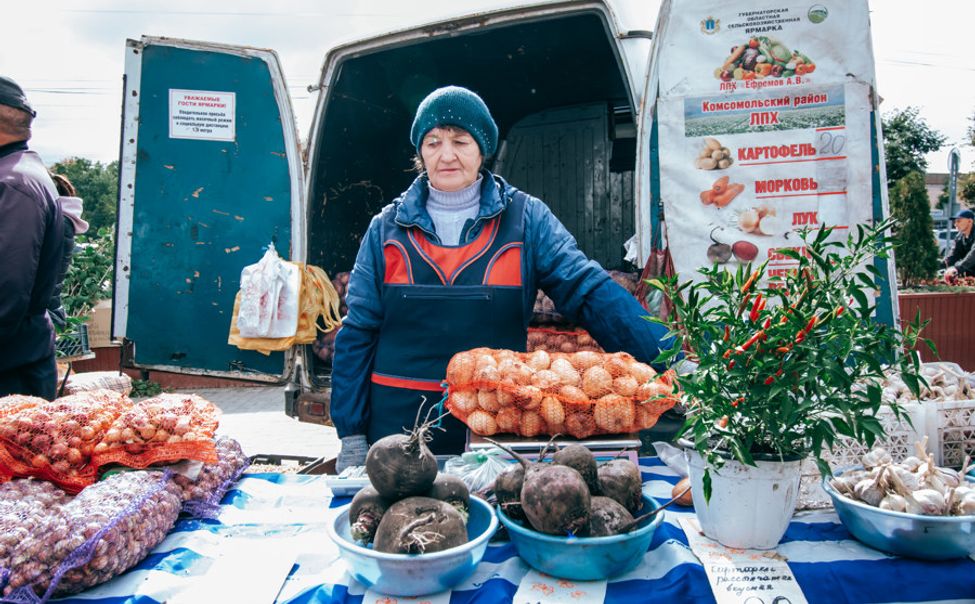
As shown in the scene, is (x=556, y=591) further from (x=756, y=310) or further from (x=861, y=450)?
(x=861, y=450)

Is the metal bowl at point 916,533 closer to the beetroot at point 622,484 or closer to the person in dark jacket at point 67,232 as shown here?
the beetroot at point 622,484

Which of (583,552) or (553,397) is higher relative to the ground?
(553,397)

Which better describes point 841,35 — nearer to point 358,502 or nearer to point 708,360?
point 708,360

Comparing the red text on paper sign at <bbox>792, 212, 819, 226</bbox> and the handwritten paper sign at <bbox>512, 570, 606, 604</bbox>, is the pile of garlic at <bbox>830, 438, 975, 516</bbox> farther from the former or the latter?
the red text on paper sign at <bbox>792, 212, 819, 226</bbox>

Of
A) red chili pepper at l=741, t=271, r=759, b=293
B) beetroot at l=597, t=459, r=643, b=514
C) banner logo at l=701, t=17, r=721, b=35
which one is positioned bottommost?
beetroot at l=597, t=459, r=643, b=514

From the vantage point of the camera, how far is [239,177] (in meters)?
4.23

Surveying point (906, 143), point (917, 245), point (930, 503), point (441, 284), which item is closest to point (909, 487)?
point (930, 503)

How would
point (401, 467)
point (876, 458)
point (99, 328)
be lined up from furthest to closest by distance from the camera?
point (99, 328) < point (876, 458) < point (401, 467)

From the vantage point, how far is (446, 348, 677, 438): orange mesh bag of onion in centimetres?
191

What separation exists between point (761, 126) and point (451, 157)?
178 cm

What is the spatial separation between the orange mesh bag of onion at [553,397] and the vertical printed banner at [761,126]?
165 cm

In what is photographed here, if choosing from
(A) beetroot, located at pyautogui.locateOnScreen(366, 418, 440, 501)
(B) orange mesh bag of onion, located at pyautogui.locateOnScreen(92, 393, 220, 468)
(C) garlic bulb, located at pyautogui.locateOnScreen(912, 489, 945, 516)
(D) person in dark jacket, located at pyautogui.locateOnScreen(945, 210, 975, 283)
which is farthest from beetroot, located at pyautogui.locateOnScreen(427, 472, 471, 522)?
(D) person in dark jacket, located at pyautogui.locateOnScreen(945, 210, 975, 283)

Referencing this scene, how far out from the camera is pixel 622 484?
→ 4.86 feet

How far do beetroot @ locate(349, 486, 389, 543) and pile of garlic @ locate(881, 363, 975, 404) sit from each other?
1557 mm
